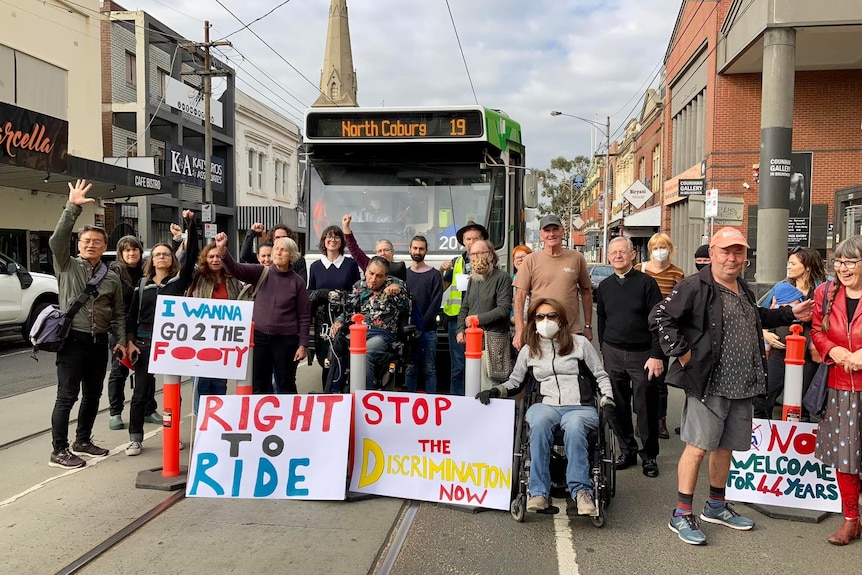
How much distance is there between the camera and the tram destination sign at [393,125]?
8.05 metres

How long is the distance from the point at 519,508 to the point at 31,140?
1536cm

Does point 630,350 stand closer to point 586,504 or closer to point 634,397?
point 634,397

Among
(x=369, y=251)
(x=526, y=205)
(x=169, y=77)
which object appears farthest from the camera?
(x=169, y=77)

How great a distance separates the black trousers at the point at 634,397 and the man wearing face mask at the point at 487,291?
1011 mm

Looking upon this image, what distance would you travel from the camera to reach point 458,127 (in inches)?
317

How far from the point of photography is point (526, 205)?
8844mm

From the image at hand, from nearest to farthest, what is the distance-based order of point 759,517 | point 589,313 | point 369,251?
point 759,517
point 589,313
point 369,251

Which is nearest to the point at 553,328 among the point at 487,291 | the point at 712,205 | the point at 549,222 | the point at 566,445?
the point at 566,445

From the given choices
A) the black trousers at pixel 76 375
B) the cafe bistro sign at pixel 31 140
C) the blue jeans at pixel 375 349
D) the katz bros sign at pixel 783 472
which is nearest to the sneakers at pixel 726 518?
the katz bros sign at pixel 783 472

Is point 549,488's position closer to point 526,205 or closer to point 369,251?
point 369,251

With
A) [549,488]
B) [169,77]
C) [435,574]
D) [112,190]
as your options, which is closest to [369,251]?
[549,488]

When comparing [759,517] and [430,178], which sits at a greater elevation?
[430,178]

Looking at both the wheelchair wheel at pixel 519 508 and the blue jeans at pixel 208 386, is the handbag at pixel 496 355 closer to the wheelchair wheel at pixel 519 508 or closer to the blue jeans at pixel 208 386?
the wheelchair wheel at pixel 519 508

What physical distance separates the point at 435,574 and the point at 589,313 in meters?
3.24
